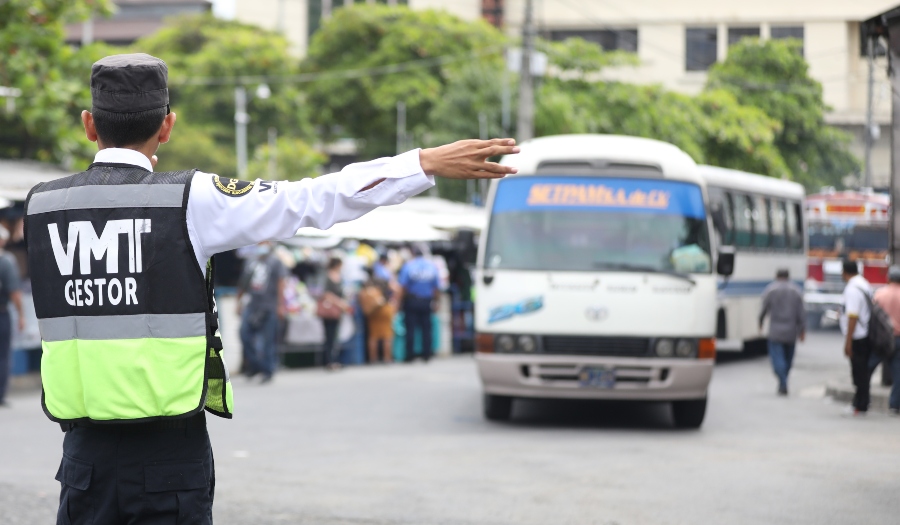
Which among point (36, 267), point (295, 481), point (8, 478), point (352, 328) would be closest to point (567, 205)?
point (295, 481)

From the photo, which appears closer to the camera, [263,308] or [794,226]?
[263,308]

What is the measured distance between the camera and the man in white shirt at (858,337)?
12766mm

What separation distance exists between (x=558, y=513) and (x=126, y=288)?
4.67 metres

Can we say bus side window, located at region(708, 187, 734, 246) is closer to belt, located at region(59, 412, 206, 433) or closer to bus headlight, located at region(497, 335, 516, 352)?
bus headlight, located at region(497, 335, 516, 352)

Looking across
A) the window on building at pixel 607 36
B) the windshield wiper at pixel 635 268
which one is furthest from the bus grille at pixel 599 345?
the window on building at pixel 607 36

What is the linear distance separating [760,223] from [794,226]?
241 cm

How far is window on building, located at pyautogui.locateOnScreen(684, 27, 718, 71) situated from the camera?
157 ft

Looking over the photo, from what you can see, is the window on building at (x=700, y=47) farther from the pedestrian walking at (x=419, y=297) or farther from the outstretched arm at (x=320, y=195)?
the outstretched arm at (x=320, y=195)

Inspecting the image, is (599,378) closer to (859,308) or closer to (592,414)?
(592,414)

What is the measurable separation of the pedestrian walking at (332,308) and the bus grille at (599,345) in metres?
6.63

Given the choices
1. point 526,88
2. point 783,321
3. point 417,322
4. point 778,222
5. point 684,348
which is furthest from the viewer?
point 526,88

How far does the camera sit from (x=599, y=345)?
433 inches

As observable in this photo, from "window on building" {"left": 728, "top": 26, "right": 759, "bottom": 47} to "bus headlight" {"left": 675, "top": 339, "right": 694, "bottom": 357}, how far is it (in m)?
37.5

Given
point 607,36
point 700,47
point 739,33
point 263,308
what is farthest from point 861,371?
point 607,36
